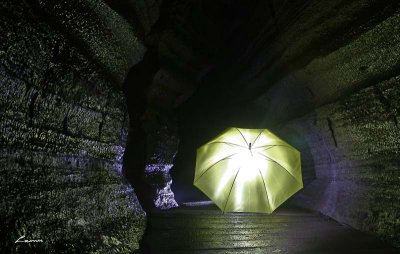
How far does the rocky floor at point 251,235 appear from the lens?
4066 mm

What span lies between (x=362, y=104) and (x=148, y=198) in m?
5.09

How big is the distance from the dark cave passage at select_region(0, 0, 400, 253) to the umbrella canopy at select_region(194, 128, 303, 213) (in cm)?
40

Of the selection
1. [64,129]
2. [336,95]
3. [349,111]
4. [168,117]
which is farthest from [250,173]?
[64,129]

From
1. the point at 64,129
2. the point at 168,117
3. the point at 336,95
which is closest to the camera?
the point at 64,129

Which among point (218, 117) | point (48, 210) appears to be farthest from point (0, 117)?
point (218, 117)

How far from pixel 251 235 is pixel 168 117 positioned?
441 cm

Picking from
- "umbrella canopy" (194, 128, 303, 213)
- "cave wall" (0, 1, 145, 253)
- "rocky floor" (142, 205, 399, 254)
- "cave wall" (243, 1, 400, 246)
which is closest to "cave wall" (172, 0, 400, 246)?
"cave wall" (243, 1, 400, 246)

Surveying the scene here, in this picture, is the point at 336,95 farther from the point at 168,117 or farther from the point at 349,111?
the point at 168,117

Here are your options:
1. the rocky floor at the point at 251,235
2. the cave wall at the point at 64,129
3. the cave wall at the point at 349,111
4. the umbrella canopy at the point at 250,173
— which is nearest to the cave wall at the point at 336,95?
the cave wall at the point at 349,111

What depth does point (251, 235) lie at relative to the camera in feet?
15.1

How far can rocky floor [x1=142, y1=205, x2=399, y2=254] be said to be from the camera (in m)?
4.07

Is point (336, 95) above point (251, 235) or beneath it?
above

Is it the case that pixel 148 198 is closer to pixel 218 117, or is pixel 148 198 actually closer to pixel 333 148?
pixel 333 148

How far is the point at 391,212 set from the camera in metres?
4.43
